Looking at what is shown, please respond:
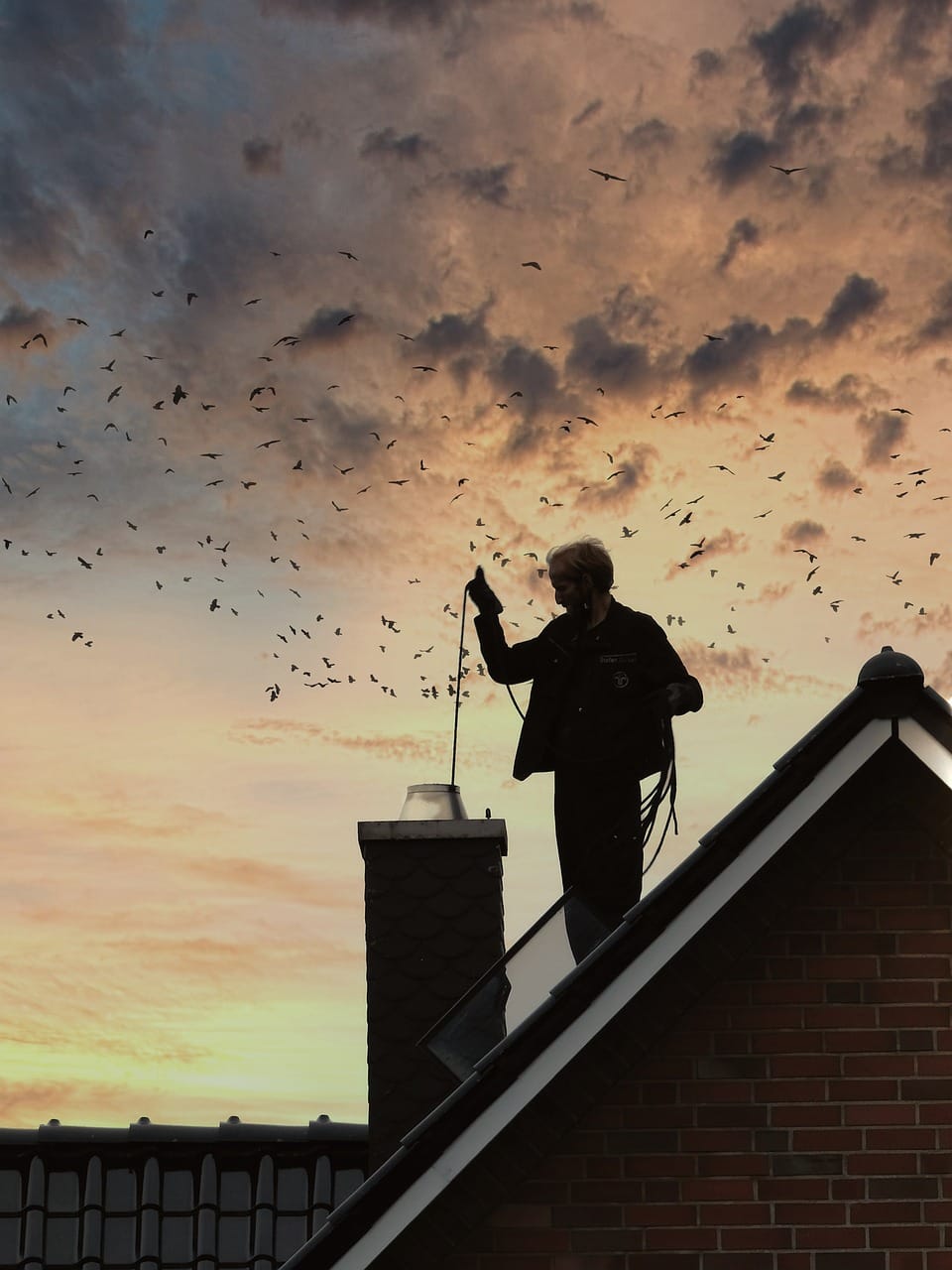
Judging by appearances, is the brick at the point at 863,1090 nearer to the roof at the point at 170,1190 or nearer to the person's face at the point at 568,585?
the person's face at the point at 568,585

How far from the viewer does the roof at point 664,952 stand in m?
5.40

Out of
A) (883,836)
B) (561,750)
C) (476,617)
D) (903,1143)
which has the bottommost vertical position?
(903,1143)

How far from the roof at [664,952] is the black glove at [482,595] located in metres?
2.91

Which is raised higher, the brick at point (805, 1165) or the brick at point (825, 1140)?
the brick at point (825, 1140)

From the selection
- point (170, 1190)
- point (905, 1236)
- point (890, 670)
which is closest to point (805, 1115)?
point (905, 1236)

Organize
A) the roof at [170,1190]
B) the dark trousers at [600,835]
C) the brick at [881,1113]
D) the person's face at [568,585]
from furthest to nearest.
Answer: the roof at [170,1190], the person's face at [568,585], the dark trousers at [600,835], the brick at [881,1113]

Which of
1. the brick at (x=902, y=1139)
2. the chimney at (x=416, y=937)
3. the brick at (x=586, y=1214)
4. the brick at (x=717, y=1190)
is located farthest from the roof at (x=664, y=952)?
the chimney at (x=416, y=937)

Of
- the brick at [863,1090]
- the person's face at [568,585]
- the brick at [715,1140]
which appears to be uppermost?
the person's face at [568,585]

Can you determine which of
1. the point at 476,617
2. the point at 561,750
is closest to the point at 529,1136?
the point at 561,750

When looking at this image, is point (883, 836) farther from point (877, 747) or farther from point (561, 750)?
point (561, 750)

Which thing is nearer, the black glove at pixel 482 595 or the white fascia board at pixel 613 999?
the white fascia board at pixel 613 999

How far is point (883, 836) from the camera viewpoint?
5891 mm

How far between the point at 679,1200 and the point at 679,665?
306 centimetres

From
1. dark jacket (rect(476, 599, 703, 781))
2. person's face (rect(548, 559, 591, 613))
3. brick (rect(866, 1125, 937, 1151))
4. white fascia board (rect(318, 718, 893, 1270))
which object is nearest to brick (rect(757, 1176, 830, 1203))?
brick (rect(866, 1125, 937, 1151))
